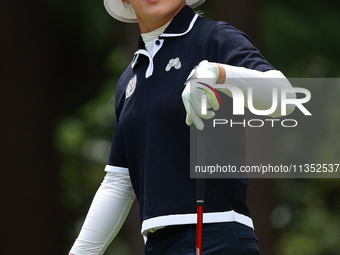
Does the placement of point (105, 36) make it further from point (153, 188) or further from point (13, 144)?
point (153, 188)

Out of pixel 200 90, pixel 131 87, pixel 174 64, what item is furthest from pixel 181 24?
pixel 200 90

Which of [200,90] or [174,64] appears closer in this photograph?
[200,90]

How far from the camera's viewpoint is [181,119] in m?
1.20

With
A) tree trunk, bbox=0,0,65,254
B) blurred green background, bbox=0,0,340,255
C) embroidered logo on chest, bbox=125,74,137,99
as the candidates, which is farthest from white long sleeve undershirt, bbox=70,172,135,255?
tree trunk, bbox=0,0,65,254

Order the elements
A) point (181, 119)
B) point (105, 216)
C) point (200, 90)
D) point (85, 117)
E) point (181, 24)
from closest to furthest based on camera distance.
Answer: point (200, 90) → point (181, 119) → point (181, 24) → point (105, 216) → point (85, 117)

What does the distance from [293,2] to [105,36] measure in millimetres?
1536

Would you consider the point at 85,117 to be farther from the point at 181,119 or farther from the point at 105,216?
the point at 181,119

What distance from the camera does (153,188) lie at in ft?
3.99

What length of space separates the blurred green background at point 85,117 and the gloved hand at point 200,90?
2275 millimetres

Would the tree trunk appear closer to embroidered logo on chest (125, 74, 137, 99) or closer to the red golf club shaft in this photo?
embroidered logo on chest (125, 74, 137, 99)

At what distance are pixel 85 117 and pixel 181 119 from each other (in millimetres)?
2523

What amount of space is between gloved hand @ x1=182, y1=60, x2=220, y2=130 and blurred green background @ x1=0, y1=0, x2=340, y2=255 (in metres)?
2.28

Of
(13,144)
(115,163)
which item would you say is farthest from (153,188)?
(13,144)

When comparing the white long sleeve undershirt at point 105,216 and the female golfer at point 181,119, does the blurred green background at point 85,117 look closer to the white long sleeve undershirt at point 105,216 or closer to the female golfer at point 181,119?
the white long sleeve undershirt at point 105,216
